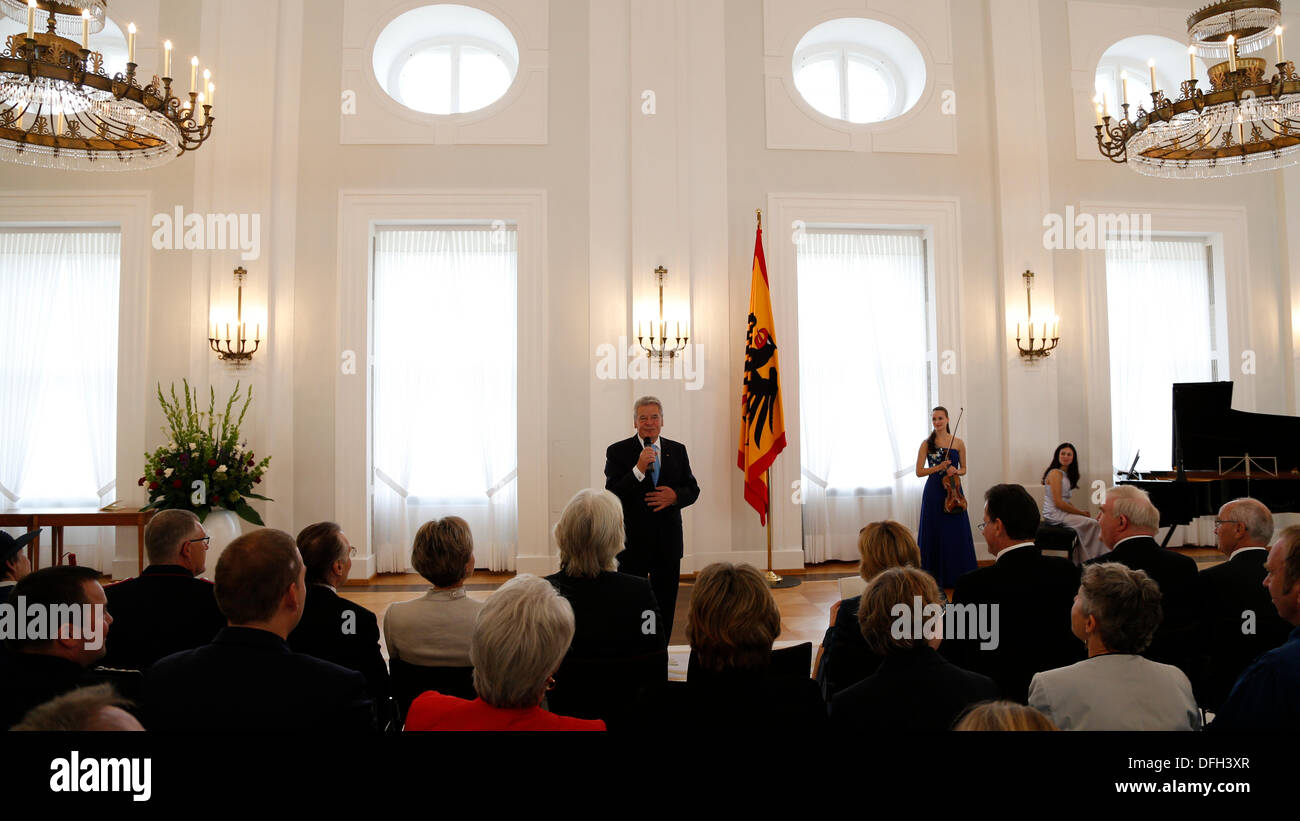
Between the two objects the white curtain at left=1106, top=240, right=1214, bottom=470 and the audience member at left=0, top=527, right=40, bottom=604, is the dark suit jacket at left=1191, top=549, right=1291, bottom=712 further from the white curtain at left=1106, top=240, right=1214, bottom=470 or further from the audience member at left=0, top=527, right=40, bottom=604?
the white curtain at left=1106, top=240, right=1214, bottom=470

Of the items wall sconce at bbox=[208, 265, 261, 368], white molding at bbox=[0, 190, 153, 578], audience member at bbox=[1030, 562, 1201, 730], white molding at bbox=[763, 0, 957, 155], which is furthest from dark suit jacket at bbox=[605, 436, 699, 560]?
white molding at bbox=[0, 190, 153, 578]

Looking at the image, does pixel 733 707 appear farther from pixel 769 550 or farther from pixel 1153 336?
pixel 1153 336

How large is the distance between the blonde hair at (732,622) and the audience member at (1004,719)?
739mm

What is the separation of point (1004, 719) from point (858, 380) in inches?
290

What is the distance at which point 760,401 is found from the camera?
7215mm

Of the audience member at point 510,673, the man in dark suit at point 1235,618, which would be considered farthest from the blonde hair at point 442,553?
the man in dark suit at point 1235,618

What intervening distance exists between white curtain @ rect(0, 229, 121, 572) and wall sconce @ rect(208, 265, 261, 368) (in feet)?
4.69

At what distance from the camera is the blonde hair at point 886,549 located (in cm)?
285

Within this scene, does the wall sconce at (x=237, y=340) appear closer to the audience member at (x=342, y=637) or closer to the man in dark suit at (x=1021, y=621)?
the audience member at (x=342, y=637)

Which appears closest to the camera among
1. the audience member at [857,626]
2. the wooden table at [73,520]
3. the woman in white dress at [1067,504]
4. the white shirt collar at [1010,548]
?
the audience member at [857,626]

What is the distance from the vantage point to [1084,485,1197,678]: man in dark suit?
2.95 m

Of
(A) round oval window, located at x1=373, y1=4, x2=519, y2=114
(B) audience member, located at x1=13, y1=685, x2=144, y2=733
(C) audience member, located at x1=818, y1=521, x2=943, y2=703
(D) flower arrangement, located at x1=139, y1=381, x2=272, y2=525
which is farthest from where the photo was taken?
(A) round oval window, located at x1=373, y1=4, x2=519, y2=114
